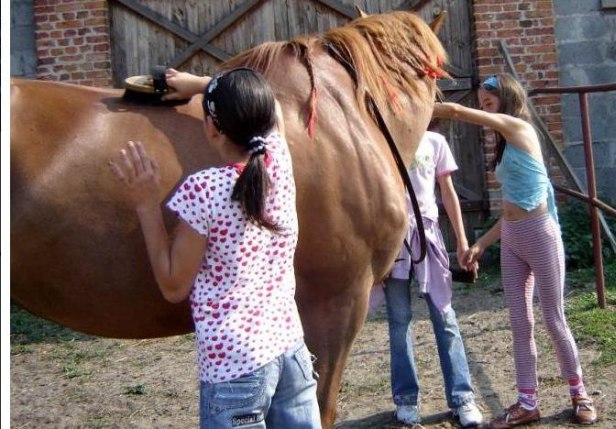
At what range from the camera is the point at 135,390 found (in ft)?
16.8

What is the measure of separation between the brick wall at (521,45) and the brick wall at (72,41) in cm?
360

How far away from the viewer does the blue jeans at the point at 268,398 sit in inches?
85.1

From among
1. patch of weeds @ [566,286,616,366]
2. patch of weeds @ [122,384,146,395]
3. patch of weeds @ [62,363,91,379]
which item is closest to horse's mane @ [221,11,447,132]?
patch of weeds @ [566,286,616,366]

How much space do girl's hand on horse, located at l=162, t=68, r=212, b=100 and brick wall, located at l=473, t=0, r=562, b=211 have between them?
5635mm

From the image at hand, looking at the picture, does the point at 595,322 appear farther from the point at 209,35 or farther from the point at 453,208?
the point at 209,35

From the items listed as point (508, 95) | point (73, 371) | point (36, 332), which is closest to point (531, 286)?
point (508, 95)

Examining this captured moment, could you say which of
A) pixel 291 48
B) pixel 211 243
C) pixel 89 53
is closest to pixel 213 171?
pixel 211 243

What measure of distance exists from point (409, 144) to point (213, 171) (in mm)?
1380

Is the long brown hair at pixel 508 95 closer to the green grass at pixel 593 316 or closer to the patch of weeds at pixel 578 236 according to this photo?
the green grass at pixel 593 316

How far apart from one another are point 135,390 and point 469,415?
2064mm

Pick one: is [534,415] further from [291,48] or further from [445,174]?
[291,48]

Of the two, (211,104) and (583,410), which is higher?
(211,104)

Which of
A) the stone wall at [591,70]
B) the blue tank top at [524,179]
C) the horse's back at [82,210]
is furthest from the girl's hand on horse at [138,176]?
the stone wall at [591,70]

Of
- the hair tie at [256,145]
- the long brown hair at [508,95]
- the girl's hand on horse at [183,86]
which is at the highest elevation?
the long brown hair at [508,95]
